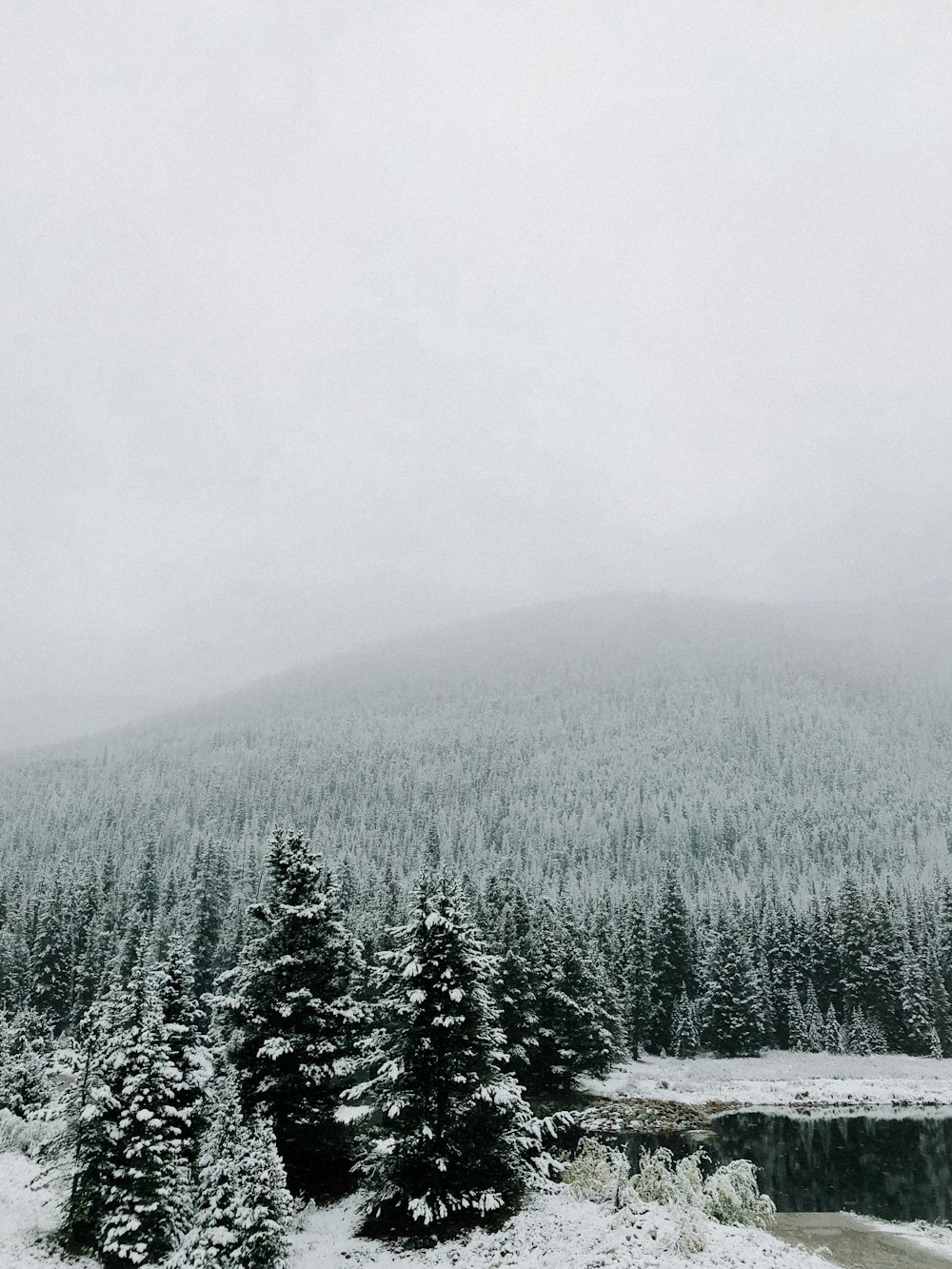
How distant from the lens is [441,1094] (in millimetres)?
23062

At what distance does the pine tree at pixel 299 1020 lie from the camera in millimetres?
25469

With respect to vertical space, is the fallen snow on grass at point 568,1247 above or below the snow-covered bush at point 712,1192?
above

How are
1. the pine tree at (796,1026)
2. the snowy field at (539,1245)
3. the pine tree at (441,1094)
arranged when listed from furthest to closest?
the pine tree at (796,1026)
the pine tree at (441,1094)
the snowy field at (539,1245)

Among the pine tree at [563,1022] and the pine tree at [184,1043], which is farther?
the pine tree at [563,1022]

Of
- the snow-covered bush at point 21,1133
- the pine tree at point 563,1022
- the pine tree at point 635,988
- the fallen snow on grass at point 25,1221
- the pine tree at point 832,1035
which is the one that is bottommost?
the pine tree at point 832,1035

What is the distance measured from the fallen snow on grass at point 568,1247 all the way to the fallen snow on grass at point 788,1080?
42.9 m

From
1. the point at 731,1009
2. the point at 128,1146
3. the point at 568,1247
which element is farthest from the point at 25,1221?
the point at 731,1009

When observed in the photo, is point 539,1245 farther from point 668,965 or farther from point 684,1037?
point 668,965

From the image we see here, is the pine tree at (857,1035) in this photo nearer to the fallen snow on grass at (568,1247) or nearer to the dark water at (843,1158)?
the dark water at (843,1158)

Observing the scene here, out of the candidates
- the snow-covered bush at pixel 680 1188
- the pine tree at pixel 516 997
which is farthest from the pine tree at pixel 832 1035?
the snow-covered bush at pixel 680 1188

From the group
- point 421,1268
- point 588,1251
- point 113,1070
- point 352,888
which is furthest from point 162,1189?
point 352,888

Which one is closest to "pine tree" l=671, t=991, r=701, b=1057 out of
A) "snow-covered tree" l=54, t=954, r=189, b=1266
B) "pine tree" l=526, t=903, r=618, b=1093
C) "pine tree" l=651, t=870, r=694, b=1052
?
"pine tree" l=651, t=870, r=694, b=1052

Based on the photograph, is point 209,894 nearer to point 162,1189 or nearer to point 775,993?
point 775,993

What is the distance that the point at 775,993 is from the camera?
89688 millimetres
